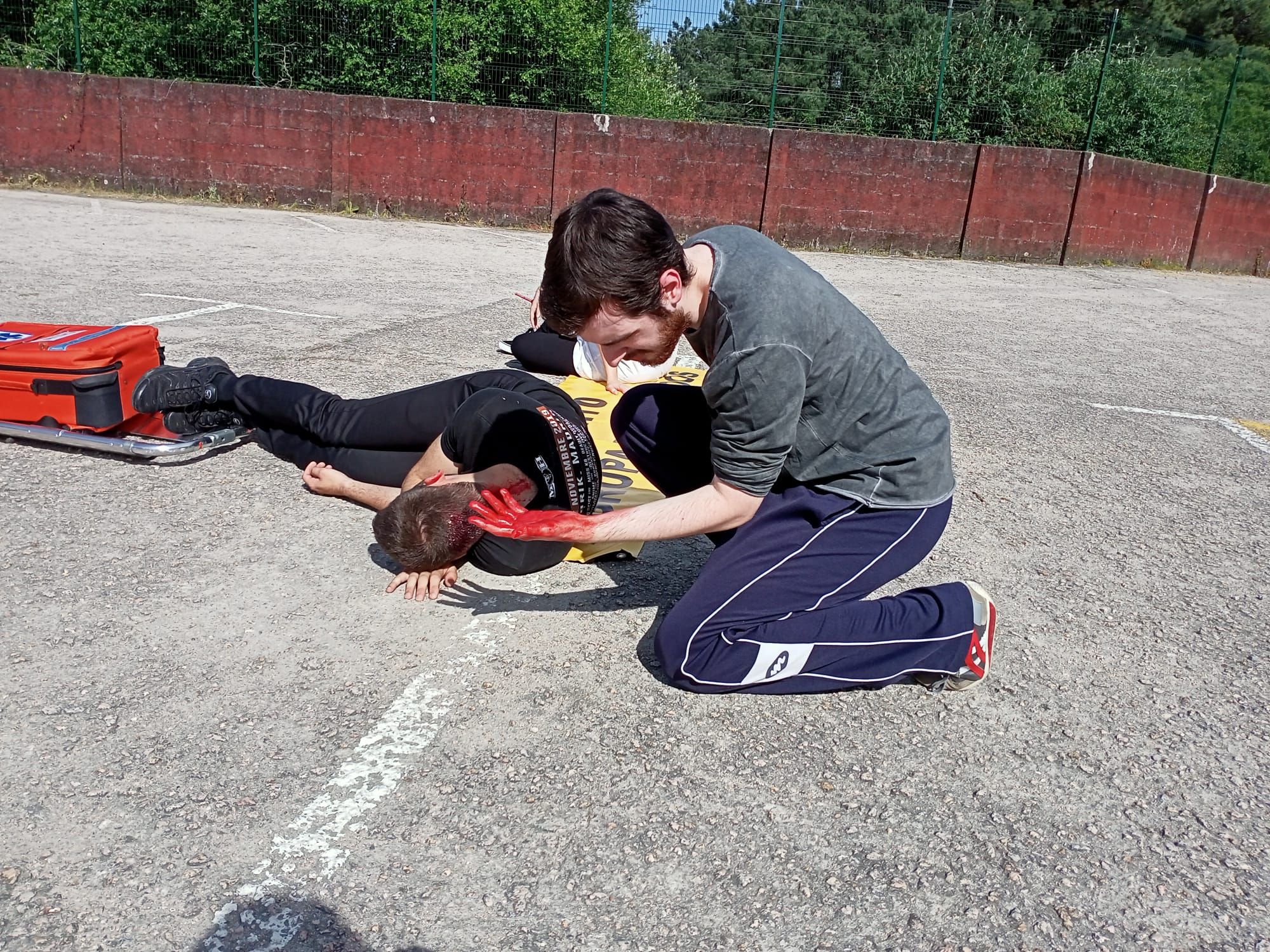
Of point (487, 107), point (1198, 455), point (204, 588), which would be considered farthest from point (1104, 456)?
point (487, 107)

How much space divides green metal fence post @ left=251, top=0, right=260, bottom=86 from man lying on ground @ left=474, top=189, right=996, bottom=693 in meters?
13.7

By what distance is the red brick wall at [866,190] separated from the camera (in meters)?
13.6

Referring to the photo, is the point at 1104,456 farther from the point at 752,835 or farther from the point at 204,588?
the point at 204,588

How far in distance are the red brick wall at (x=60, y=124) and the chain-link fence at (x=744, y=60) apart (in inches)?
39.5

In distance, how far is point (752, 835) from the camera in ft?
7.24

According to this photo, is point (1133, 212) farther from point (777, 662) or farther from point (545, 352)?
point (777, 662)

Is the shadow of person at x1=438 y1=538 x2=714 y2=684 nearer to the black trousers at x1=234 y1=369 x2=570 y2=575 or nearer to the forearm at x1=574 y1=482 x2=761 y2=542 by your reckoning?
the black trousers at x1=234 y1=369 x2=570 y2=575

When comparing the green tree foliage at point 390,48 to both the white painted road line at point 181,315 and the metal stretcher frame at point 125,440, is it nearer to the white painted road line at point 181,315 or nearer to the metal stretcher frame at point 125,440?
the white painted road line at point 181,315

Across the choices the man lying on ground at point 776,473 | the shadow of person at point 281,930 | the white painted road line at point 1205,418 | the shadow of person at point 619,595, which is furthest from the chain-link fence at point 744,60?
the shadow of person at point 281,930

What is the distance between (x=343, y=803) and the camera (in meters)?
2.22

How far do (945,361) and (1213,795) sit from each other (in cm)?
490

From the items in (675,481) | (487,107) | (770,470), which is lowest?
(675,481)

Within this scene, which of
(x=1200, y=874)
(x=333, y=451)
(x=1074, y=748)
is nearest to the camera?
(x=1200, y=874)

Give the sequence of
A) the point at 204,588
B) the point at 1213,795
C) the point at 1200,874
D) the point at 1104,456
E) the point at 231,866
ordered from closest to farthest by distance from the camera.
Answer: the point at 231,866 < the point at 1200,874 < the point at 1213,795 < the point at 204,588 < the point at 1104,456
